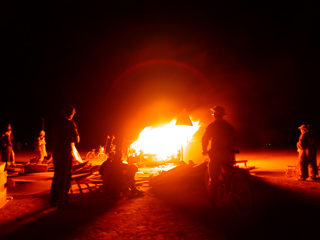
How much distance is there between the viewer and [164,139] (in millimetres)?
16703

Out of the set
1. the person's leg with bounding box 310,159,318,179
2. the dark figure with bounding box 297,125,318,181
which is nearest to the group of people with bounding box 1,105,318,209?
the dark figure with bounding box 297,125,318,181

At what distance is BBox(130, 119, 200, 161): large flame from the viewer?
15.4 meters

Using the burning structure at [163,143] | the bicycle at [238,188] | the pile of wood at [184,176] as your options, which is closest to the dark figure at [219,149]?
the bicycle at [238,188]

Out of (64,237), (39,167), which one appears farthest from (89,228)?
(39,167)

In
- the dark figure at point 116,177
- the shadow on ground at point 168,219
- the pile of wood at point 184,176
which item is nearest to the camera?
the shadow on ground at point 168,219

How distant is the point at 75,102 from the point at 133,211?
4279 cm

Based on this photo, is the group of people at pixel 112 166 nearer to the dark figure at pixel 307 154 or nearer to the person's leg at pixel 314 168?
the dark figure at pixel 307 154

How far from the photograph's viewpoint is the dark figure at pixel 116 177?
746cm

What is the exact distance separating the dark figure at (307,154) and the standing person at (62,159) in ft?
26.4

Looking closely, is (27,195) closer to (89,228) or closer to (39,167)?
(89,228)

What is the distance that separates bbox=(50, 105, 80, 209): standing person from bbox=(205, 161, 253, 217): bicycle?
346cm

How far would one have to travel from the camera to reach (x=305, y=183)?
30.7 ft

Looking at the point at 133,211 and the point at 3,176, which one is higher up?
the point at 3,176

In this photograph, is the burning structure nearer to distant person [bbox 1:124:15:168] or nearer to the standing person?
distant person [bbox 1:124:15:168]
